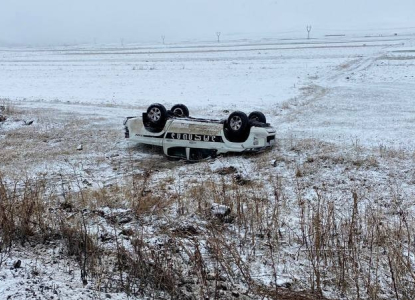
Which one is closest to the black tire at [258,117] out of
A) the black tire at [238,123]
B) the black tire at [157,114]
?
the black tire at [238,123]

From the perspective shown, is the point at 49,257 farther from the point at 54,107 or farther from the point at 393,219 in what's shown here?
the point at 54,107

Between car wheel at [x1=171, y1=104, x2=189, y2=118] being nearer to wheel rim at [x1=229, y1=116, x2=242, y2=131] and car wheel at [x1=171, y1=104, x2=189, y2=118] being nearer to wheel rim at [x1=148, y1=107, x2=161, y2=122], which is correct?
wheel rim at [x1=148, y1=107, x2=161, y2=122]

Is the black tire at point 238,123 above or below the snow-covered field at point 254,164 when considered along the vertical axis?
above

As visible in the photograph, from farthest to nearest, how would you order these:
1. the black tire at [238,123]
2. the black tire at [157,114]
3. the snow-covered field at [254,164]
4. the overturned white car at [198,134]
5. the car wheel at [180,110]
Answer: the car wheel at [180,110] → the black tire at [157,114] → the overturned white car at [198,134] → the black tire at [238,123] → the snow-covered field at [254,164]

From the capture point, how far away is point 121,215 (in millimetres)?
6078

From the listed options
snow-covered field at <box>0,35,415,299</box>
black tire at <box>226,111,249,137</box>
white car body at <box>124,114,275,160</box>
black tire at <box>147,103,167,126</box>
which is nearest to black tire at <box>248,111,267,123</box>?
white car body at <box>124,114,275,160</box>

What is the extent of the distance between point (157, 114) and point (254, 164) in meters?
2.70

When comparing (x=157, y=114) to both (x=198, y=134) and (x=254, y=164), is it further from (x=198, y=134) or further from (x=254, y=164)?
(x=254, y=164)

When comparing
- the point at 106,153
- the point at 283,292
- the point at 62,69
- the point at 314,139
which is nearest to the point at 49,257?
the point at 283,292

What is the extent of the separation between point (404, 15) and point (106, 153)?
4933 inches

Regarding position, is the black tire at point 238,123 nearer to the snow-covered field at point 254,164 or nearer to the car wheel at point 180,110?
the snow-covered field at point 254,164

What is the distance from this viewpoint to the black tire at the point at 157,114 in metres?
10.5

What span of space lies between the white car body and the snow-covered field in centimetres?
28

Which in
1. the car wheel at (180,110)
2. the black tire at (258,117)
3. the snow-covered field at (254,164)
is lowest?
the snow-covered field at (254,164)
